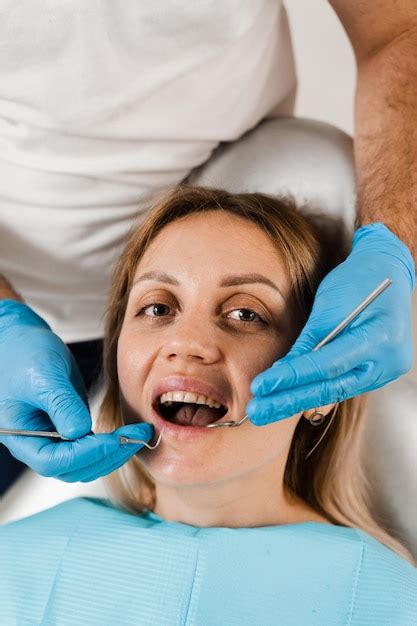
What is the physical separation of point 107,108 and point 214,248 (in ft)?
1.24

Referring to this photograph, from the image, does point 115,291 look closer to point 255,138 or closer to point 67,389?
point 67,389

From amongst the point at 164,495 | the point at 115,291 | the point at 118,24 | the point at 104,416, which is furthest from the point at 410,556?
the point at 118,24

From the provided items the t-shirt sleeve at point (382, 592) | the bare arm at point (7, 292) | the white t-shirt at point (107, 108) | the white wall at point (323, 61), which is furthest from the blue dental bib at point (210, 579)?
the white wall at point (323, 61)

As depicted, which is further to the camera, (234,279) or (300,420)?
(300,420)

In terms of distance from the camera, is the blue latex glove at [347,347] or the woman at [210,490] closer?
the blue latex glove at [347,347]

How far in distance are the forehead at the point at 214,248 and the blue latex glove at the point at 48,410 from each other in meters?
0.23

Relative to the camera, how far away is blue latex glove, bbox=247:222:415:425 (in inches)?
49.4

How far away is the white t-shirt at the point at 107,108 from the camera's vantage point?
155cm

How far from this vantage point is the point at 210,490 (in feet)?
4.77

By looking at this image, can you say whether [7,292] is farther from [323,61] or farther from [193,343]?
[323,61]

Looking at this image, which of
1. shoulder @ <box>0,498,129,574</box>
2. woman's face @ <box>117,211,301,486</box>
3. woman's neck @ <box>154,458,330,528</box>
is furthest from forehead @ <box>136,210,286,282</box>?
shoulder @ <box>0,498,129,574</box>

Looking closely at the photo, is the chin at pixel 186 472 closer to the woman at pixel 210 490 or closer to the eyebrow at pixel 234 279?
the woman at pixel 210 490

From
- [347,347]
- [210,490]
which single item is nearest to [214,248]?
[347,347]

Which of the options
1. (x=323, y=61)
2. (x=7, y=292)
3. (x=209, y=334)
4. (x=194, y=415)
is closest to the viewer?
(x=209, y=334)
